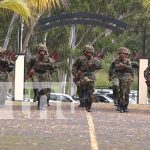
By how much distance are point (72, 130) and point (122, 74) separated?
590cm

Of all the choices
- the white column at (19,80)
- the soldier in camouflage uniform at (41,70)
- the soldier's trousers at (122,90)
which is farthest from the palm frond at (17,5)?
the white column at (19,80)

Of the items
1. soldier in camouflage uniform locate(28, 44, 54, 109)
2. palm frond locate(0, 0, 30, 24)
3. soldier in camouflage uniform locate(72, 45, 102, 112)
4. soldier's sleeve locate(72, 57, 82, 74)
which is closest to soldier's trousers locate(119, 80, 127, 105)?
soldier in camouflage uniform locate(72, 45, 102, 112)

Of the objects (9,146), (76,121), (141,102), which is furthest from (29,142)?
(141,102)

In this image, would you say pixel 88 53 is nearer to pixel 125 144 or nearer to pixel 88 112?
pixel 88 112

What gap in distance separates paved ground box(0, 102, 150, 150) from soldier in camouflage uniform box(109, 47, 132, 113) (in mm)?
568

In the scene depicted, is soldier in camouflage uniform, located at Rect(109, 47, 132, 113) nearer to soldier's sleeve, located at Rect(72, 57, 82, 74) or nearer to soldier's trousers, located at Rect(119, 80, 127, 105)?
soldier's trousers, located at Rect(119, 80, 127, 105)

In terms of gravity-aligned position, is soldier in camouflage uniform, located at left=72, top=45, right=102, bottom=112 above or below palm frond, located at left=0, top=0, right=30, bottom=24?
below

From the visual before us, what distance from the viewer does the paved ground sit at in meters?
9.97

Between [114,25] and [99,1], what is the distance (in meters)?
10.7

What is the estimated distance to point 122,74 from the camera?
698 inches

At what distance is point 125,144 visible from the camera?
402 inches

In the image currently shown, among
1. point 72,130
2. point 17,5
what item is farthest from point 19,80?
point 72,130

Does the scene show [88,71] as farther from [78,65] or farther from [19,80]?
[19,80]


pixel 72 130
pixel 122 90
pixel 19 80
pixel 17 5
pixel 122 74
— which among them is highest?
pixel 17 5
